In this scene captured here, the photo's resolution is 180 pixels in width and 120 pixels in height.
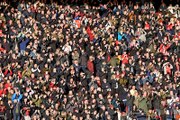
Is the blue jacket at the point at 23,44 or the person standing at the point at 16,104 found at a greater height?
the blue jacket at the point at 23,44

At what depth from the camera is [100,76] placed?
38375 mm

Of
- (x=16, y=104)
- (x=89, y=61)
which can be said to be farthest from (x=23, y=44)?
(x=16, y=104)

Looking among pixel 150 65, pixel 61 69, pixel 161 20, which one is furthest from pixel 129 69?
pixel 161 20

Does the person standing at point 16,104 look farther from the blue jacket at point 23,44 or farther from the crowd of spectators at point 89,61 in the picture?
the blue jacket at point 23,44

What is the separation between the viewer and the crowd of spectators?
35.2 meters

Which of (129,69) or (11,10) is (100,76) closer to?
(129,69)

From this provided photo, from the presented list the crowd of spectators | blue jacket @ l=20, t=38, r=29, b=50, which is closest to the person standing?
the crowd of spectators

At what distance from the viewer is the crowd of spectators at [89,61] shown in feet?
115

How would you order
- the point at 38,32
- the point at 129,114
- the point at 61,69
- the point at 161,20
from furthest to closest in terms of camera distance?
1. the point at 161,20
2. the point at 38,32
3. the point at 61,69
4. the point at 129,114

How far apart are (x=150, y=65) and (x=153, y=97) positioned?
127 inches

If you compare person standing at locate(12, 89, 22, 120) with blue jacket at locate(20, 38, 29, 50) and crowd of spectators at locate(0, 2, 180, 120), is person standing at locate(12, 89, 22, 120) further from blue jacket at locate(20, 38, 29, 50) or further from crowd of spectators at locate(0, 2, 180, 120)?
blue jacket at locate(20, 38, 29, 50)

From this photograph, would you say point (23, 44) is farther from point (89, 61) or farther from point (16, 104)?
point (16, 104)

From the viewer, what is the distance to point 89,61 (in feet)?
129

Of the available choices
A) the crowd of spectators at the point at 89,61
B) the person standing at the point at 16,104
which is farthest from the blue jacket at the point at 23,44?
the person standing at the point at 16,104
